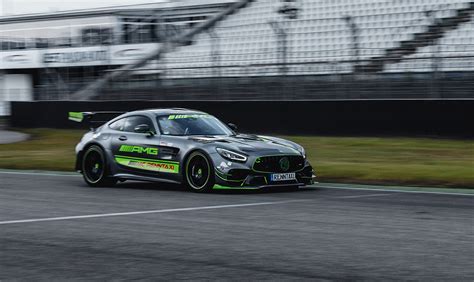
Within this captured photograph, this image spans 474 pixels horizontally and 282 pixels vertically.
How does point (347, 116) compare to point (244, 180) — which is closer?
point (244, 180)

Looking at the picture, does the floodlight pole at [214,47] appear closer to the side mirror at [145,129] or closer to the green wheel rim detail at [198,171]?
the side mirror at [145,129]

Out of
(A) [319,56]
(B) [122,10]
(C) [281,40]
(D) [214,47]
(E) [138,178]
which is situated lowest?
(E) [138,178]

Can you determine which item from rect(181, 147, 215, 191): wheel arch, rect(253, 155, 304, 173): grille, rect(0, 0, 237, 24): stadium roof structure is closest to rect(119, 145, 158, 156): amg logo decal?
rect(181, 147, 215, 191): wheel arch

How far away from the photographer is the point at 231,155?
12.1 metres

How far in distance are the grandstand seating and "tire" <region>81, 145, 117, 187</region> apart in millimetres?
9164

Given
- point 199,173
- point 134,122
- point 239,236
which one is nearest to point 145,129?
point 134,122

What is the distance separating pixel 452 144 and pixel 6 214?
1082 cm

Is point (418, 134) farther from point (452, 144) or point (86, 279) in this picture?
point (86, 279)

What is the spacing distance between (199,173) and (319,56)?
50.5 feet

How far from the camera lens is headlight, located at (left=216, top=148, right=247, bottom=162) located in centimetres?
1205

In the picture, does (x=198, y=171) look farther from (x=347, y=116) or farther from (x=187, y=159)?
(x=347, y=116)

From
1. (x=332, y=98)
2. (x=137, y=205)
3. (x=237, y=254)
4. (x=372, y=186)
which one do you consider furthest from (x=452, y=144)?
(x=237, y=254)

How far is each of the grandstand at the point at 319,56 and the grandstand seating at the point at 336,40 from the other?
33mm

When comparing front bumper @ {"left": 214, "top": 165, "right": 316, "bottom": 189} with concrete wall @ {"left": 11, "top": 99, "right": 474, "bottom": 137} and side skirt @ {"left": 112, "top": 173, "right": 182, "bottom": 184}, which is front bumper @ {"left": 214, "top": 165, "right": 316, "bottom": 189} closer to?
side skirt @ {"left": 112, "top": 173, "right": 182, "bottom": 184}
